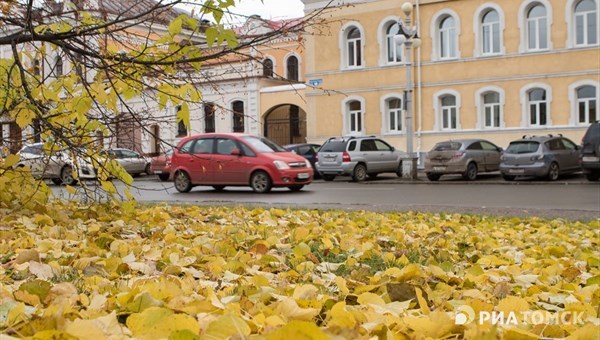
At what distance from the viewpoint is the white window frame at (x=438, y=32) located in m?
33.3

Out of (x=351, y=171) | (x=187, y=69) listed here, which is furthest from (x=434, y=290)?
(x=351, y=171)

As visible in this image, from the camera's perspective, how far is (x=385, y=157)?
92.3ft

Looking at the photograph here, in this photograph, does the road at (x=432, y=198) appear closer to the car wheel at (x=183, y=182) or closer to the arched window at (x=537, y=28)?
the car wheel at (x=183, y=182)

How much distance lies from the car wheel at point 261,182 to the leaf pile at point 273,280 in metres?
12.2

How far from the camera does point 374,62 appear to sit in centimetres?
3553

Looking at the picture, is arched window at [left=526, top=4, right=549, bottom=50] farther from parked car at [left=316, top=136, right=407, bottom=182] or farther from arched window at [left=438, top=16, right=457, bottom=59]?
parked car at [left=316, top=136, right=407, bottom=182]

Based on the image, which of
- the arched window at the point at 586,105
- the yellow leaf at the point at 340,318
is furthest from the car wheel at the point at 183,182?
the arched window at the point at 586,105

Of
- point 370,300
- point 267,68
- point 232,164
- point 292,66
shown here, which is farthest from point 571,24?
point 370,300

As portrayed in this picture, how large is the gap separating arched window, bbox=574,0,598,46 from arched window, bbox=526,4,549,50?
1.32 metres

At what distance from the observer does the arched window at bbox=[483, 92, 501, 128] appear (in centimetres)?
3256

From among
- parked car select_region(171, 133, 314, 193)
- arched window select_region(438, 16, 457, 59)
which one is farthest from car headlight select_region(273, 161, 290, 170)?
arched window select_region(438, 16, 457, 59)

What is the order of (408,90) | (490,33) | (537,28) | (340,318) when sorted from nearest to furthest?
1. (340,318)
2. (408,90)
3. (537,28)
4. (490,33)

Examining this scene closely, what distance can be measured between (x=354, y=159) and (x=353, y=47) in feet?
37.5

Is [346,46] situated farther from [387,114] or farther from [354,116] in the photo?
[387,114]
